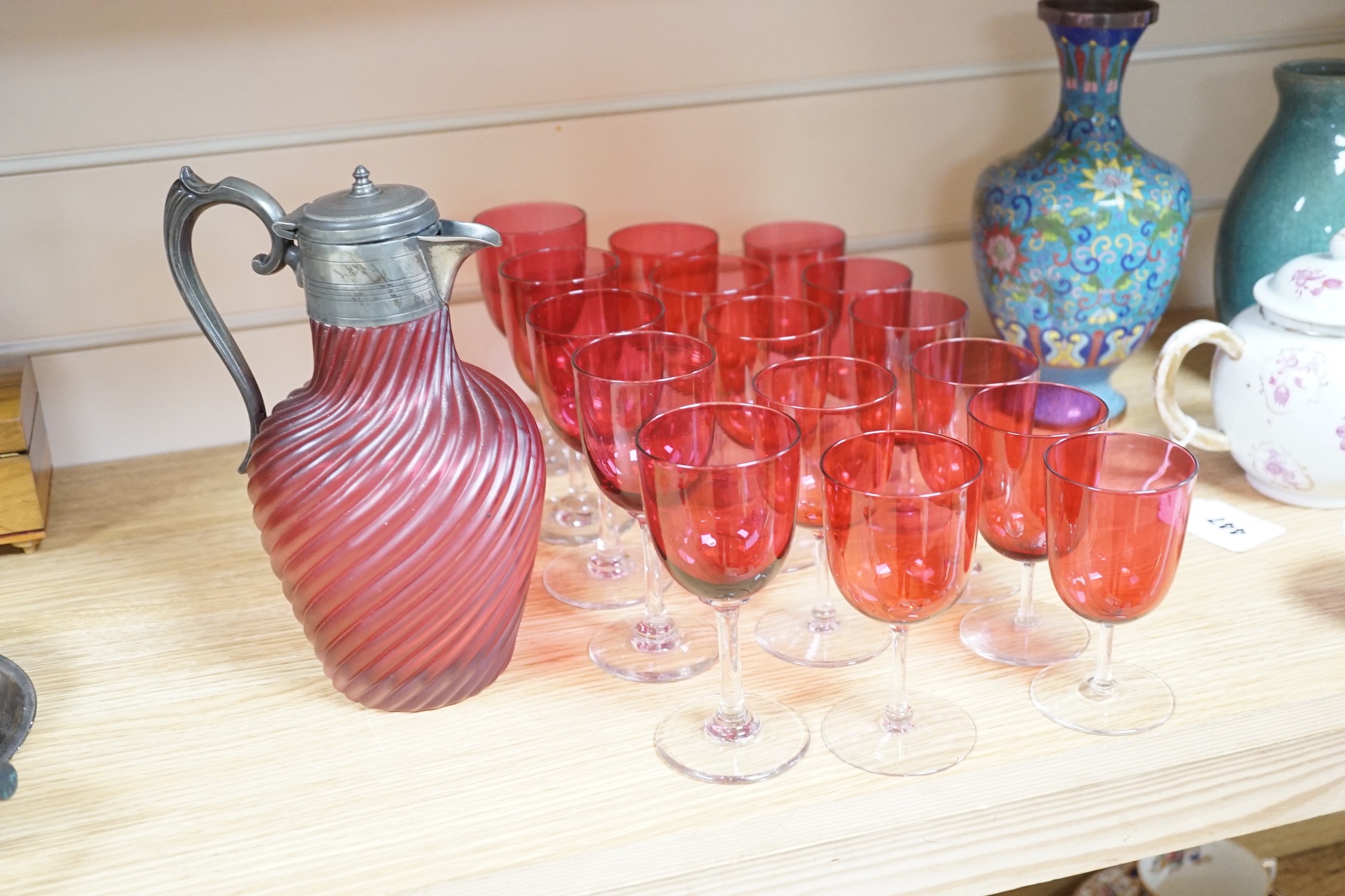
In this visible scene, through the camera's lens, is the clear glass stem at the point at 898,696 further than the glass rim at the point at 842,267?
No

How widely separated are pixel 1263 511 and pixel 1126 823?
1.30 feet

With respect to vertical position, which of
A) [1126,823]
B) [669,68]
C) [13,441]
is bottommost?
[1126,823]

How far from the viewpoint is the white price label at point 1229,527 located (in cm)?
97

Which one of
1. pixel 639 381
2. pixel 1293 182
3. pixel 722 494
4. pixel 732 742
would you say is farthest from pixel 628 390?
pixel 1293 182

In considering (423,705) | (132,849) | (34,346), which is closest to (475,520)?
(423,705)

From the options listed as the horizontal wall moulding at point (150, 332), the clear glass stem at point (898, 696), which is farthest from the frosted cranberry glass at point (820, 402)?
the horizontal wall moulding at point (150, 332)

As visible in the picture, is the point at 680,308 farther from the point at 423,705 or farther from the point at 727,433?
the point at 423,705

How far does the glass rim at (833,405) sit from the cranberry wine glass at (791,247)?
0.25 meters

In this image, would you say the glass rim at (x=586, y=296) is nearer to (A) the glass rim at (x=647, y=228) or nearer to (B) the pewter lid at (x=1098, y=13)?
(A) the glass rim at (x=647, y=228)

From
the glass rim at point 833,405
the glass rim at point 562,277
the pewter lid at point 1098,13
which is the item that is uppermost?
the pewter lid at point 1098,13

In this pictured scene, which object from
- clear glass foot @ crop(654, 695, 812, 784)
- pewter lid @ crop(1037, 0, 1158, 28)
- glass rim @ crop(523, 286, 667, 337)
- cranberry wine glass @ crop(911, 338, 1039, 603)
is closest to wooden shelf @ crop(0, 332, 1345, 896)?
clear glass foot @ crop(654, 695, 812, 784)

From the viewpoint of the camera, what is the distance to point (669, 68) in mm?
1170

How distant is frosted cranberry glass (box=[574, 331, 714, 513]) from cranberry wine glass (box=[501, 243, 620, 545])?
0.36ft

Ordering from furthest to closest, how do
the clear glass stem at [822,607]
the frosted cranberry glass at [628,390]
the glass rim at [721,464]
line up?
the clear glass stem at [822,607] → the frosted cranberry glass at [628,390] → the glass rim at [721,464]
